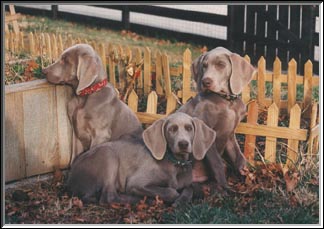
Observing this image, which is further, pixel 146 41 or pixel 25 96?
pixel 146 41

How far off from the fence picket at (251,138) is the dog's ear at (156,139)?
0.84 m

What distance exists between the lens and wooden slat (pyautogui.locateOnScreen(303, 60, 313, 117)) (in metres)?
7.69

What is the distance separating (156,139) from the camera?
7.07m

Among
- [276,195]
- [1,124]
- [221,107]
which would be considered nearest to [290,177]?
[276,195]

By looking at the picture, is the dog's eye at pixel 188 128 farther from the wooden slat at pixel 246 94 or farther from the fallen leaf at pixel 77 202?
the fallen leaf at pixel 77 202

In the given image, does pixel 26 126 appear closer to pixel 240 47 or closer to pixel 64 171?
pixel 64 171

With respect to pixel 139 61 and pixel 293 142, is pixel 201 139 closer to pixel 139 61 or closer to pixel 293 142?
pixel 293 142

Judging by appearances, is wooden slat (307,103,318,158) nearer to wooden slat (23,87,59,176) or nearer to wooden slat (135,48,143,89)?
wooden slat (135,48,143,89)

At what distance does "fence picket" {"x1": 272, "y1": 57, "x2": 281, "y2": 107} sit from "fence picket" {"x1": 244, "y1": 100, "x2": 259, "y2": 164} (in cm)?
37

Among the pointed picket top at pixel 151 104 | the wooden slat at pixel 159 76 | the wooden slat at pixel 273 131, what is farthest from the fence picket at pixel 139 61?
the wooden slat at pixel 273 131

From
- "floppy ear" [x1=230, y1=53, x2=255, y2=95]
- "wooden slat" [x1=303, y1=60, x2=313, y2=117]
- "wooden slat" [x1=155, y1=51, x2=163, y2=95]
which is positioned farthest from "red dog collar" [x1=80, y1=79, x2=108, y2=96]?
"wooden slat" [x1=303, y1=60, x2=313, y2=117]

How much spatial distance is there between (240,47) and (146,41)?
96 centimetres

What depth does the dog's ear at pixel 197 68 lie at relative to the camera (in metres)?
7.27

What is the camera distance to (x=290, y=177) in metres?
7.40
